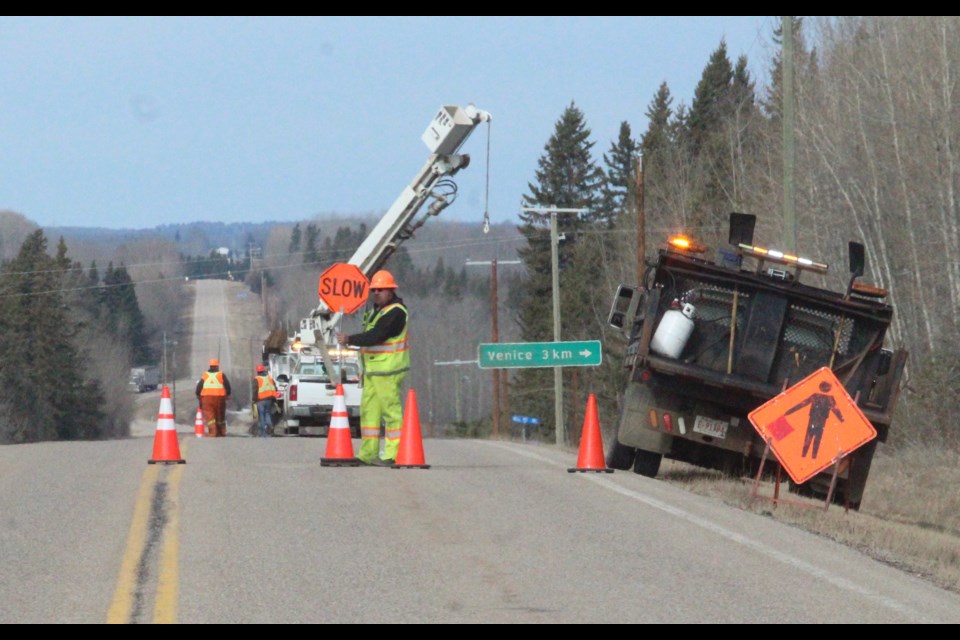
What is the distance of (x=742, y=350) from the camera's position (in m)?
14.9

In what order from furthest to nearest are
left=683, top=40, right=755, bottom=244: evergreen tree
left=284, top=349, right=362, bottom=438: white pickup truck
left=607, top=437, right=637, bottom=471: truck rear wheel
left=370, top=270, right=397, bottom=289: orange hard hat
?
left=683, top=40, right=755, bottom=244: evergreen tree < left=284, top=349, right=362, bottom=438: white pickup truck < left=607, top=437, right=637, bottom=471: truck rear wheel < left=370, top=270, right=397, bottom=289: orange hard hat

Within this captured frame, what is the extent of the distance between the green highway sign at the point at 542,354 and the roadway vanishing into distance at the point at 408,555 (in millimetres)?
17987

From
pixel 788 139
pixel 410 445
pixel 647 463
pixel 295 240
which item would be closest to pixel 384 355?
pixel 410 445

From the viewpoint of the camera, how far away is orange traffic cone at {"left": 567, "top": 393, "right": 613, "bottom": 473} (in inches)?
583

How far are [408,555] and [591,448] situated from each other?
Result: 19.6 feet

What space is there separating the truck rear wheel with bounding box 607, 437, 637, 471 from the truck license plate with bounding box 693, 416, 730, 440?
1.11 metres

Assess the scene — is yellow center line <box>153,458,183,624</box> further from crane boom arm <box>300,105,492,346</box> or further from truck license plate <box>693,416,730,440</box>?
crane boom arm <box>300,105,492,346</box>

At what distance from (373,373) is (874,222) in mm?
22793

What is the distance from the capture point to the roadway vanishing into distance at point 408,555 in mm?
7523

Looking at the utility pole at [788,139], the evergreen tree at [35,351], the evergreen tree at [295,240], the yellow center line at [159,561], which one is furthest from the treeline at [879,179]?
the evergreen tree at [295,240]

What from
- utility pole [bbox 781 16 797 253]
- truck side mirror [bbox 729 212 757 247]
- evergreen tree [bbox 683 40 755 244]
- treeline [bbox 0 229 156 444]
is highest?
evergreen tree [bbox 683 40 755 244]

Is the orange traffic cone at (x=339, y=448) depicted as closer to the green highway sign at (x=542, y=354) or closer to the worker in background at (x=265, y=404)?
the green highway sign at (x=542, y=354)

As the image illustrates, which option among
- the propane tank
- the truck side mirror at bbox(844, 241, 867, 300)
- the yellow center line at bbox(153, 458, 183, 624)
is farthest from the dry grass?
the yellow center line at bbox(153, 458, 183, 624)

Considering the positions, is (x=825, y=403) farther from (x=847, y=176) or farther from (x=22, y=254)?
(x=22, y=254)
